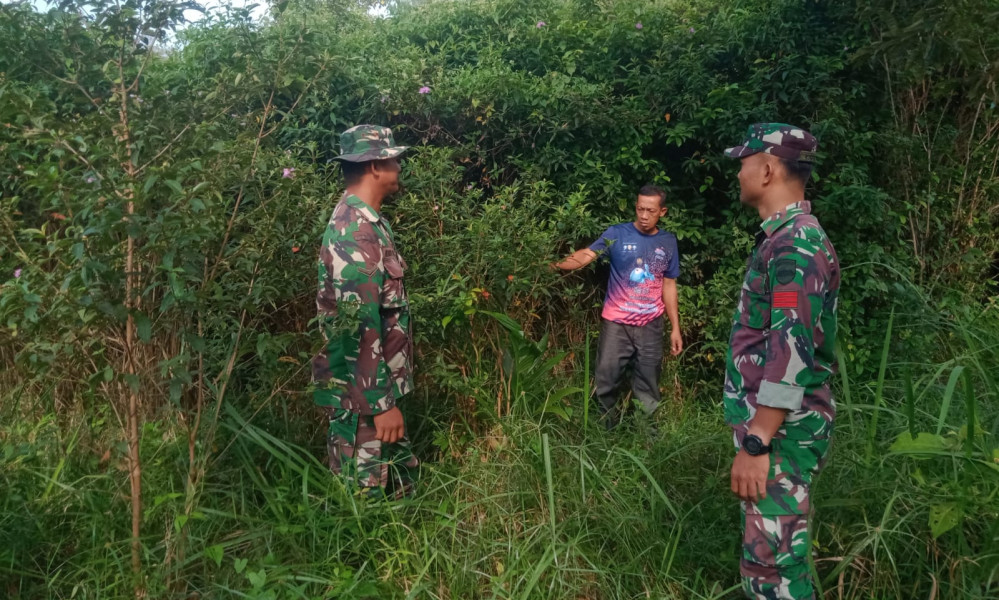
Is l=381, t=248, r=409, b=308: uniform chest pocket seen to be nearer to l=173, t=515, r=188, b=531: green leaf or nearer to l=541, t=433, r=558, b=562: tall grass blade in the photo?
l=541, t=433, r=558, b=562: tall grass blade

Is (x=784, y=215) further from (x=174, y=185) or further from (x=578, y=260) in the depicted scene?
(x=174, y=185)

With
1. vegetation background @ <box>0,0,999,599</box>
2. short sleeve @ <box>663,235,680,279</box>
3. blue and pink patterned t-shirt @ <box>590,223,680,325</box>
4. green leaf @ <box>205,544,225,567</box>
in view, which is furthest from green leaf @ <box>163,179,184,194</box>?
short sleeve @ <box>663,235,680,279</box>

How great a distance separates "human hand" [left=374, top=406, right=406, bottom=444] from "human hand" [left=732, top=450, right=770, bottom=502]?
4.64 ft

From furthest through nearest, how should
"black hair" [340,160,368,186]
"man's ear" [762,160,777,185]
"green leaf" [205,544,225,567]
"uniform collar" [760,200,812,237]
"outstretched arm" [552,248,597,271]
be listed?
"outstretched arm" [552,248,597,271] → "black hair" [340,160,368,186] → "green leaf" [205,544,225,567] → "man's ear" [762,160,777,185] → "uniform collar" [760,200,812,237]

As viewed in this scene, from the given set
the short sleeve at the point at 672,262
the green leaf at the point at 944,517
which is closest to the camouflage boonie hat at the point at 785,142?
the green leaf at the point at 944,517

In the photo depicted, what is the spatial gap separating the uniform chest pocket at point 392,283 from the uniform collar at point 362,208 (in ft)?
0.51

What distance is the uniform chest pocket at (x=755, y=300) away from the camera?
2.25 meters

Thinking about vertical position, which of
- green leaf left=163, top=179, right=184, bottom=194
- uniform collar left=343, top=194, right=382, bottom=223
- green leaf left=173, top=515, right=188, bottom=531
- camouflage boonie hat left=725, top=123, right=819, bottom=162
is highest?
green leaf left=163, top=179, right=184, bottom=194

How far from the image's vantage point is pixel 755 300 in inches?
90.4

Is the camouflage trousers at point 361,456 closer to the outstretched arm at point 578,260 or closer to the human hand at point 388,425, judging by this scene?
the human hand at point 388,425

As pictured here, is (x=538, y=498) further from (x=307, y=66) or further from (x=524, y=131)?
(x=524, y=131)

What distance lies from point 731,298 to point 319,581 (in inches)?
119

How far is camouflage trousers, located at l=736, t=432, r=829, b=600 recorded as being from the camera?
2.17 m

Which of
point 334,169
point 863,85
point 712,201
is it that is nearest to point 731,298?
point 712,201
